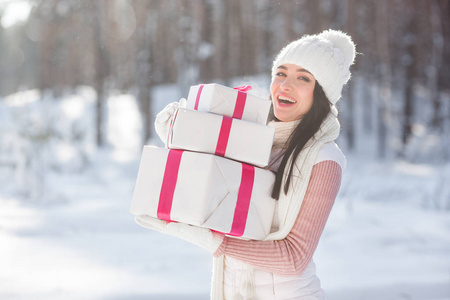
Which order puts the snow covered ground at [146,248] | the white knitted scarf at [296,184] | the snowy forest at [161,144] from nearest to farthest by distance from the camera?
the white knitted scarf at [296,184] < the snow covered ground at [146,248] < the snowy forest at [161,144]

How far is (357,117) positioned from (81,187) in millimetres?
13813

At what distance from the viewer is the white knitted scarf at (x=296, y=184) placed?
151cm

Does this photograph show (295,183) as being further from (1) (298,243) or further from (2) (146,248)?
(2) (146,248)

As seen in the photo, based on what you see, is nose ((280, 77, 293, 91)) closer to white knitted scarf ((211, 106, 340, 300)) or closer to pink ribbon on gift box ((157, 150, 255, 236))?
white knitted scarf ((211, 106, 340, 300))

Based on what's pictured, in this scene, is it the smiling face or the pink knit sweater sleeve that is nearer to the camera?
the pink knit sweater sleeve

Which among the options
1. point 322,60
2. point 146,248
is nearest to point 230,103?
point 322,60

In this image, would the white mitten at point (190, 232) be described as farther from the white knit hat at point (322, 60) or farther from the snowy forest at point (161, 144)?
the snowy forest at point (161, 144)

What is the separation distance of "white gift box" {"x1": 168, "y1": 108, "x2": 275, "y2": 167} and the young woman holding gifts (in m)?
0.13

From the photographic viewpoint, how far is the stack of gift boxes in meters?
1.42

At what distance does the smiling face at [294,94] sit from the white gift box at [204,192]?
1.02ft

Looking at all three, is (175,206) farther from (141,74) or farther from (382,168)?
(141,74)

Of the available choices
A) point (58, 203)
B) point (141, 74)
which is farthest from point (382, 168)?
point (58, 203)

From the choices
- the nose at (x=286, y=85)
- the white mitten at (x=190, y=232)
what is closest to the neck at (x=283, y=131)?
the nose at (x=286, y=85)

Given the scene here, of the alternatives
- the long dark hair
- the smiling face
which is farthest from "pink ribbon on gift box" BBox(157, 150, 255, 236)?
the smiling face
